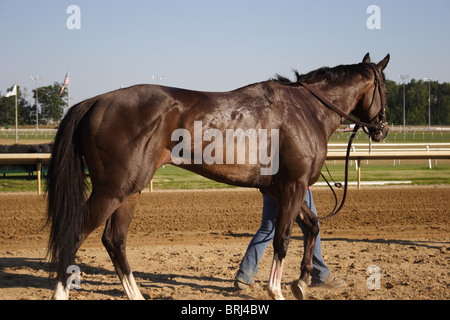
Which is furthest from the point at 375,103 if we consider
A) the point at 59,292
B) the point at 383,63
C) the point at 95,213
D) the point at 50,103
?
the point at 50,103

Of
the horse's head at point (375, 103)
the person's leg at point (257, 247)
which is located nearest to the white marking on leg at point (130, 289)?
the person's leg at point (257, 247)

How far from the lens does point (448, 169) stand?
19.3m

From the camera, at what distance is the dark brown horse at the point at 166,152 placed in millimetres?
3893

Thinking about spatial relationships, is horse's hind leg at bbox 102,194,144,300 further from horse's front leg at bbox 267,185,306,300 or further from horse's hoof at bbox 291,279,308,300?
horse's hoof at bbox 291,279,308,300

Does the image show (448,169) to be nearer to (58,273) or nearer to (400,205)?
(400,205)

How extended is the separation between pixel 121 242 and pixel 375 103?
3001 mm

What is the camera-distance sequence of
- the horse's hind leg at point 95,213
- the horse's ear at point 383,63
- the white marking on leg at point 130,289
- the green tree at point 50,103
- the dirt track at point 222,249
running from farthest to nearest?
the green tree at point 50,103 < the horse's ear at point 383,63 < the dirt track at point 222,249 < the white marking on leg at point 130,289 < the horse's hind leg at point 95,213

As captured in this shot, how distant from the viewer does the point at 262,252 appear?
15.9 ft

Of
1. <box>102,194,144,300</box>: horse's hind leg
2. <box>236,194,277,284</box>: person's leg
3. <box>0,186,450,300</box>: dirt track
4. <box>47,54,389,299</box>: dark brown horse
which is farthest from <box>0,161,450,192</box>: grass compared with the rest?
<box>47,54,389,299</box>: dark brown horse

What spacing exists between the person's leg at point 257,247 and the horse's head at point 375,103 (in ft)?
4.51

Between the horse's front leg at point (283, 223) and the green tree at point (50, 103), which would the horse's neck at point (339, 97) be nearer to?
the horse's front leg at point (283, 223)

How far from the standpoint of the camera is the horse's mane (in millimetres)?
4844

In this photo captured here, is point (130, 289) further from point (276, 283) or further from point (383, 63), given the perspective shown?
point (383, 63)

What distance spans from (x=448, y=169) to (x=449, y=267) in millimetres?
15414
